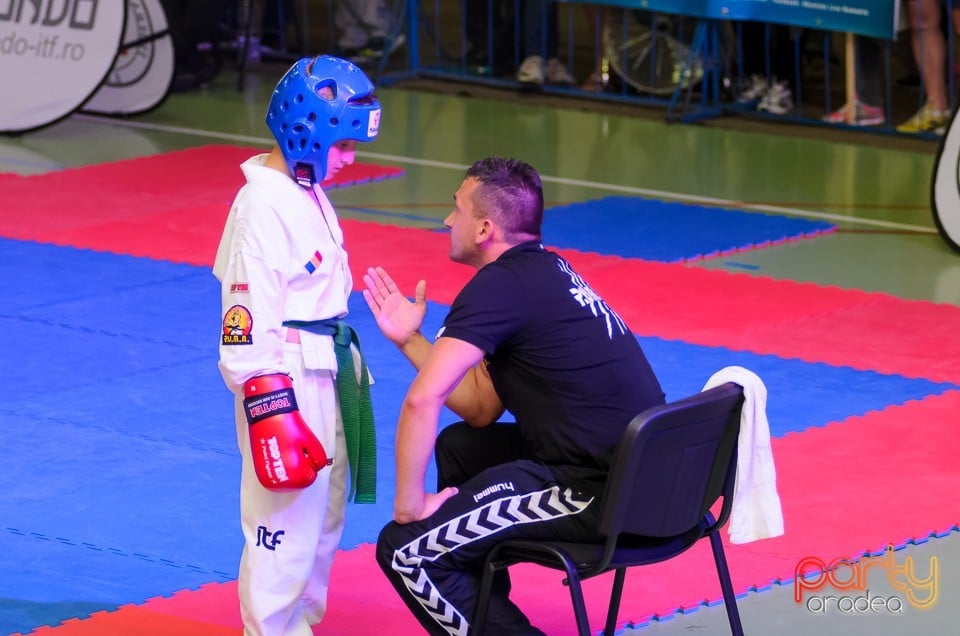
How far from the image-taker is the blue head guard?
3.94 m

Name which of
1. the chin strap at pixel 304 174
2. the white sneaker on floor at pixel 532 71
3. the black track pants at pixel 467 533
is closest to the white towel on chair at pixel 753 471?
the black track pants at pixel 467 533

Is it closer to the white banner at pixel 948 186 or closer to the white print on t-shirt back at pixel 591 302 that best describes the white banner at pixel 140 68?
the white banner at pixel 948 186

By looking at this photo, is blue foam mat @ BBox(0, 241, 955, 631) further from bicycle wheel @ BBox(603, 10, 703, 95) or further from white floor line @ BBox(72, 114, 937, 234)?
bicycle wheel @ BBox(603, 10, 703, 95)

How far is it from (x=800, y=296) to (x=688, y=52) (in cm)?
548

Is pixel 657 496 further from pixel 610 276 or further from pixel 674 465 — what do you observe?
pixel 610 276

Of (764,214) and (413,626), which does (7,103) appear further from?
(413,626)

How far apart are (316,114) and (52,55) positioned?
350 inches

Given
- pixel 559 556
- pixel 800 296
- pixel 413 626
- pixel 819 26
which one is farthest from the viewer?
pixel 819 26

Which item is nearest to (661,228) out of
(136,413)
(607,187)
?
(607,187)

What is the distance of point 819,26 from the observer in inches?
477

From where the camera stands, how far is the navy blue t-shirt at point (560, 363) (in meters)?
3.81

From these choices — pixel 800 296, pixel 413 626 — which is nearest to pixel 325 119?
pixel 413 626

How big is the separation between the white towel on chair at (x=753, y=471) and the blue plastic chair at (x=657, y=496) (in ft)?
0.08

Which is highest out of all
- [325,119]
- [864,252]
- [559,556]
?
[325,119]
